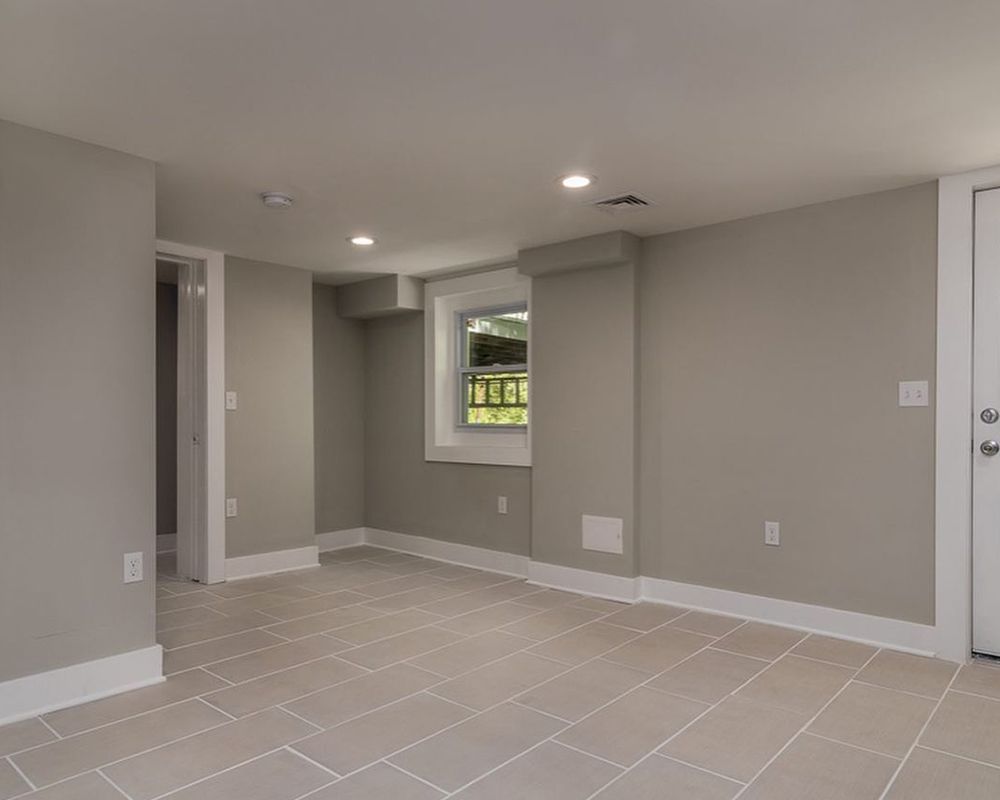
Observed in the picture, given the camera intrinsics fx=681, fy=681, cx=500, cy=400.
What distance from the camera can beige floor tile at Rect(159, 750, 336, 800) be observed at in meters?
1.93

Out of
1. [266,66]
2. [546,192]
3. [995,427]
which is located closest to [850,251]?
[995,427]

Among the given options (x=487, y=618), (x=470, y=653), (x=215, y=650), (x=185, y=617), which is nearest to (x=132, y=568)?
(x=215, y=650)

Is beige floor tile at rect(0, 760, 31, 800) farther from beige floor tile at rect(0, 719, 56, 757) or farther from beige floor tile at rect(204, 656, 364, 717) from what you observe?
beige floor tile at rect(204, 656, 364, 717)

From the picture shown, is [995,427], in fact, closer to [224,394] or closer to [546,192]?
[546,192]

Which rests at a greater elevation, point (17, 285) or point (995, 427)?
point (17, 285)

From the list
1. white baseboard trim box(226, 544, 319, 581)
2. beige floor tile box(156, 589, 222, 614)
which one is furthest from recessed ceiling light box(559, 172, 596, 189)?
white baseboard trim box(226, 544, 319, 581)

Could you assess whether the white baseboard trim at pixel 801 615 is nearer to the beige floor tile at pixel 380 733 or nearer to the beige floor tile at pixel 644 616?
the beige floor tile at pixel 644 616

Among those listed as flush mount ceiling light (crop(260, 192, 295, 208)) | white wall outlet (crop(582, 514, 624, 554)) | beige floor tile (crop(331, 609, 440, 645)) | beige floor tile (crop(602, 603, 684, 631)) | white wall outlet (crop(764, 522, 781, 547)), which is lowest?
beige floor tile (crop(602, 603, 684, 631))

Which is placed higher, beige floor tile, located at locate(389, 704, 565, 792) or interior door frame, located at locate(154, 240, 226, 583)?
interior door frame, located at locate(154, 240, 226, 583)

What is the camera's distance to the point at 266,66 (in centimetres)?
206

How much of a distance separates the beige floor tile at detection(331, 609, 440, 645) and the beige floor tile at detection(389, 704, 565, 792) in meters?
1.03

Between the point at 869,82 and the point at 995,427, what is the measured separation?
1.71 metres

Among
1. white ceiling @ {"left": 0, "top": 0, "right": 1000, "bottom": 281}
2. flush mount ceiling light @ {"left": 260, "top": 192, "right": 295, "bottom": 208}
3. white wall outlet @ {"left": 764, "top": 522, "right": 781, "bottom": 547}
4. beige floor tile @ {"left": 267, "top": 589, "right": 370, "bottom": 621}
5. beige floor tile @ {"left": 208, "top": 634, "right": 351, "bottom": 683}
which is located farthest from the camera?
beige floor tile @ {"left": 267, "top": 589, "right": 370, "bottom": 621}

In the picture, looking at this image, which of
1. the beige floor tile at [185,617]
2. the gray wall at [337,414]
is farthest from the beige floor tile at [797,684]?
the gray wall at [337,414]
